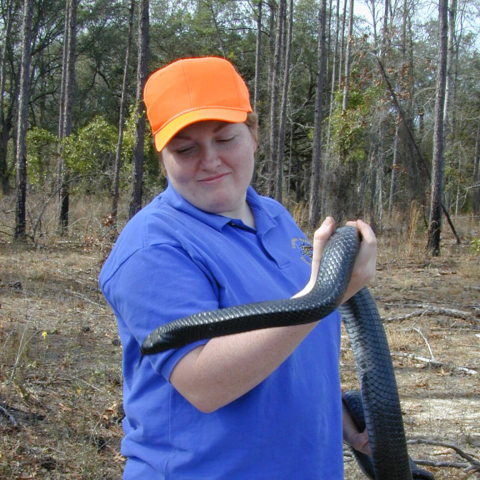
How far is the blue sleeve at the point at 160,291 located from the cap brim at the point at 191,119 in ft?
0.97

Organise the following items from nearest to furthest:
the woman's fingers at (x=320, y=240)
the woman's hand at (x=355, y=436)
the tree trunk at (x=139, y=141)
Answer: the woman's fingers at (x=320, y=240) → the woman's hand at (x=355, y=436) → the tree trunk at (x=139, y=141)

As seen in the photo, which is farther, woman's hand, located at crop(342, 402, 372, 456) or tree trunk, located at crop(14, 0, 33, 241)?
tree trunk, located at crop(14, 0, 33, 241)

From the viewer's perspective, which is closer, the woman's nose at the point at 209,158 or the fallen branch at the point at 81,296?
the woman's nose at the point at 209,158

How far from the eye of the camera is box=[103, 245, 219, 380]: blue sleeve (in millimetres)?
1119

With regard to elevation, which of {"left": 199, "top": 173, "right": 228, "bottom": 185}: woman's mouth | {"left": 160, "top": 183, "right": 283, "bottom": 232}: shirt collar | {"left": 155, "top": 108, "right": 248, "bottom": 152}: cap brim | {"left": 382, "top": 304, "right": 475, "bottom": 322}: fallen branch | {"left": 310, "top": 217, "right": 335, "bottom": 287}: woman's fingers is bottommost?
{"left": 382, "top": 304, "right": 475, "bottom": 322}: fallen branch

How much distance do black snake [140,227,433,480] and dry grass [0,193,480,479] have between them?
5.45ft

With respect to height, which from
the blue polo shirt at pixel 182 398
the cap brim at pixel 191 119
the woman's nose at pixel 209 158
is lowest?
the blue polo shirt at pixel 182 398

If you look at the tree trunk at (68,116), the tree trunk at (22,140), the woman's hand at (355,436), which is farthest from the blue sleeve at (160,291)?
the tree trunk at (68,116)

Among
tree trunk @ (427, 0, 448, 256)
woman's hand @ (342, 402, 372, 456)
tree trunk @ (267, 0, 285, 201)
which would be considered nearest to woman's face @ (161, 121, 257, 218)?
woman's hand @ (342, 402, 372, 456)

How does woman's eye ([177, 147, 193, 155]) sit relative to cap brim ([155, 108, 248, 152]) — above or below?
below

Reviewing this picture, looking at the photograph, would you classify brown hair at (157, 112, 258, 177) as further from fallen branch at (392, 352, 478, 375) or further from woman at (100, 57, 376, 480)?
fallen branch at (392, 352, 478, 375)

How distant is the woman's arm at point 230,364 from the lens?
3.50 ft

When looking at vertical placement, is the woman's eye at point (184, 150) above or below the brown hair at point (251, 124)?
below

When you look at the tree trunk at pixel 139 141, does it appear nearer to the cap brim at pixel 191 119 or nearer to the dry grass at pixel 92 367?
the dry grass at pixel 92 367
